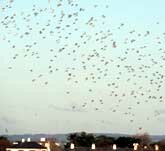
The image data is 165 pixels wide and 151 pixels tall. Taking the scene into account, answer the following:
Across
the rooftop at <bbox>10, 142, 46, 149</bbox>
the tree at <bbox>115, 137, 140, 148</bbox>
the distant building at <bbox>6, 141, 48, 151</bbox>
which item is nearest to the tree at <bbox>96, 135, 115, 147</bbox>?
the tree at <bbox>115, 137, 140, 148</bbox>

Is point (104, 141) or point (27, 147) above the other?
point (104, 141)

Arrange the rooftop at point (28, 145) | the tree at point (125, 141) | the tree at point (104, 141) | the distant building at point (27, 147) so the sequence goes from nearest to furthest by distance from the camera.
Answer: the distant building at point (27, 147) → the rooftop at point (28, 145) → the tree at point (104, 141) → the tree at point (125, 141)

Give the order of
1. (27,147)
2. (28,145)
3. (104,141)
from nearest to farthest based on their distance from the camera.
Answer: (27,147) < (28,145) < (104,141)

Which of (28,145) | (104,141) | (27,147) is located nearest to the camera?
(27,147)

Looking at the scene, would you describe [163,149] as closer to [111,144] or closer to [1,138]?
[111,144]

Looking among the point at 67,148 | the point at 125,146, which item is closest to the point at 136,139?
the point at 125,146

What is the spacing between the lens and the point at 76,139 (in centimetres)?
16675

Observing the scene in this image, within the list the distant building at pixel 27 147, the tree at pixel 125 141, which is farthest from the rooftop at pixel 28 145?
the tree at pixel 125 141

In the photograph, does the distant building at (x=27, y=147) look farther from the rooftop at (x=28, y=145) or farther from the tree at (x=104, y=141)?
the tree at (x=104, y=141)

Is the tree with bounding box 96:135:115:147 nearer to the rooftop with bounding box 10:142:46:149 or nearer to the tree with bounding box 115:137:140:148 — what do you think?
the tree with bounding box 115:137:140:148

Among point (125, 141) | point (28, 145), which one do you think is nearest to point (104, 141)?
point (125, 141)

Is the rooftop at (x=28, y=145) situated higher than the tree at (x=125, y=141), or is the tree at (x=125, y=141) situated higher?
the tree at (x=125, y=141)

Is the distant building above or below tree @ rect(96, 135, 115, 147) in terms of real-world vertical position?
below

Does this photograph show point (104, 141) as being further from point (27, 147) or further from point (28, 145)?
point (27, 147)
